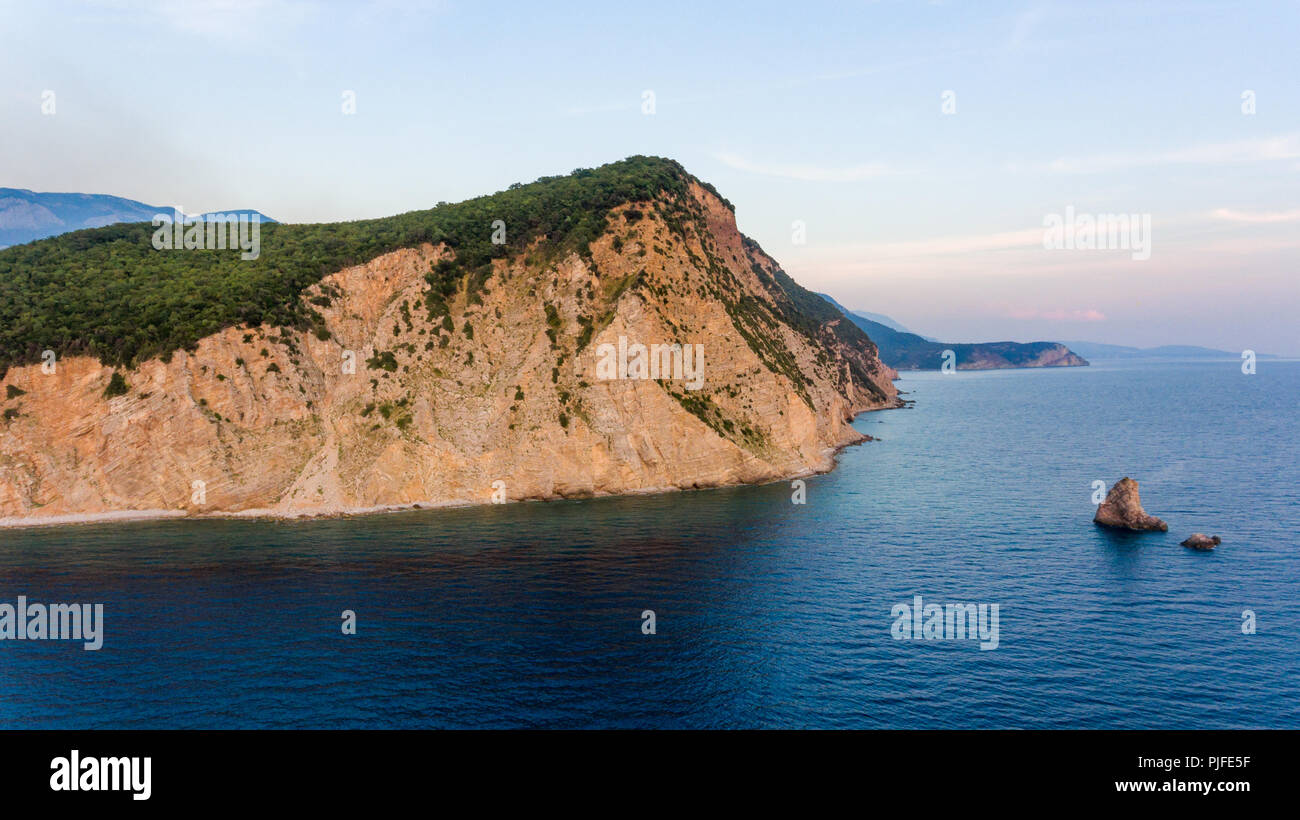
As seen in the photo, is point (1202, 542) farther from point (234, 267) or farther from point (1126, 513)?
point (234, 267)

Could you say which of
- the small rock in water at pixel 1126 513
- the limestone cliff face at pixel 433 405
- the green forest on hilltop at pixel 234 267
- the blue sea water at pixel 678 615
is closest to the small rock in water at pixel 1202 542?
the blue sea water at pixel 678 615

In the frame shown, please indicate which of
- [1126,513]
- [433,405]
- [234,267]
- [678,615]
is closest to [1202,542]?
[1126,513]

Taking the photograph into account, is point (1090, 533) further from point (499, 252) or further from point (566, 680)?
point (499, 252)

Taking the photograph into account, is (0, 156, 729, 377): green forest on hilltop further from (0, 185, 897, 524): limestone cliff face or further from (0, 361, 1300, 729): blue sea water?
(0, 361, 1300, 729): blue sea water

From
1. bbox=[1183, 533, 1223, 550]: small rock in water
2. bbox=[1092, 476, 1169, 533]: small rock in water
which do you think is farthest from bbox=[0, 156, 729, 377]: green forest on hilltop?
bbox=[1183, 533, 1223, 550]: small rock in water

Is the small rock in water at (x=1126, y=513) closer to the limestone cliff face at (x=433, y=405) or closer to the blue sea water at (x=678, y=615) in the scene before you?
the blue sea water at (x=678, y=615)

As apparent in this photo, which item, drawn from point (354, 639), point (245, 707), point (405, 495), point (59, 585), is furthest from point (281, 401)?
point (245, 707)
